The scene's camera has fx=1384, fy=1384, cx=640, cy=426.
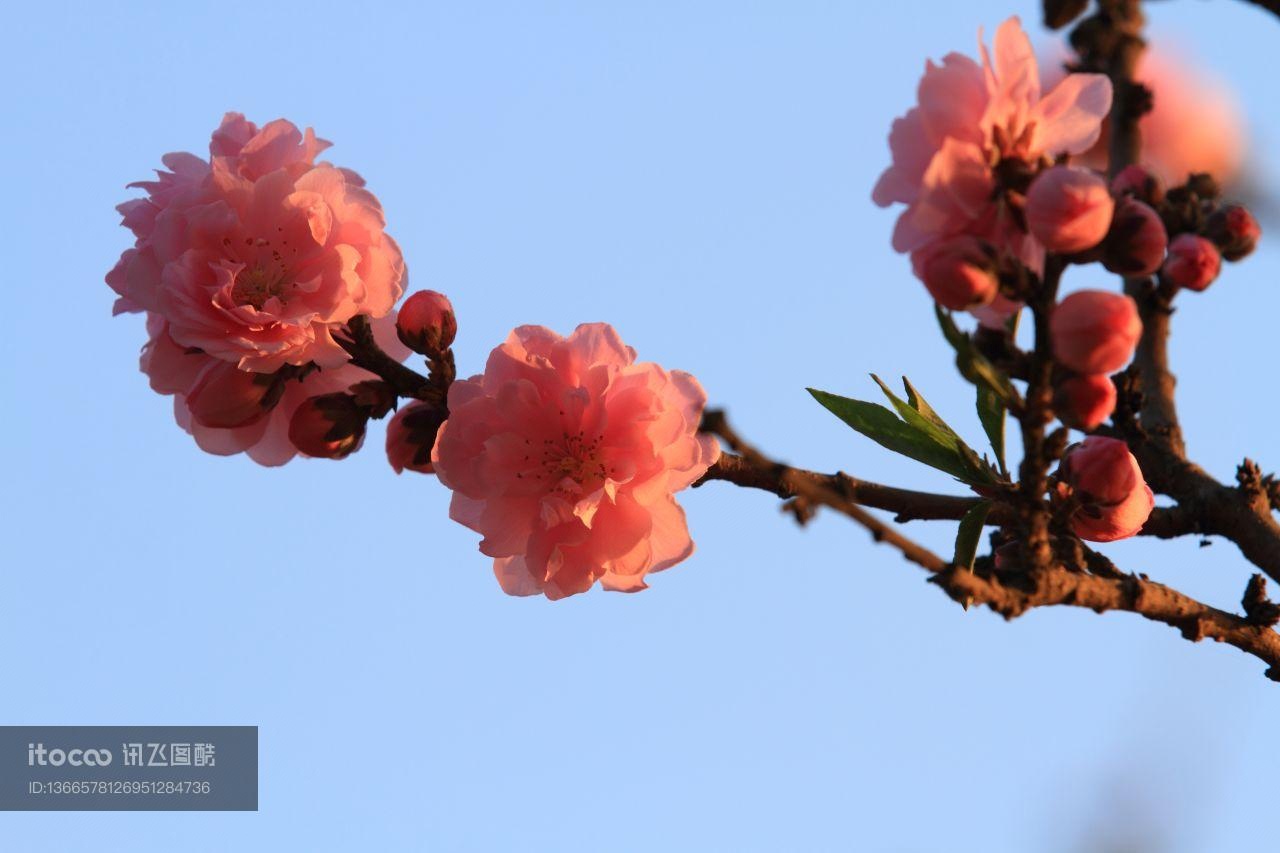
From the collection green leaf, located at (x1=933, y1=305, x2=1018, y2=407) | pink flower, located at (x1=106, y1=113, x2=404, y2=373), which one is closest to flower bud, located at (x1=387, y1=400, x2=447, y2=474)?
pink flower, located at (x1=106, y1=113, x2=404, y2=373)

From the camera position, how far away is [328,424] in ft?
7.60

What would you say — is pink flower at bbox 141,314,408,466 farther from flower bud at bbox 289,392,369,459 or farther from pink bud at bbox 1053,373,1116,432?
pink bud at bbox 1053,373,1116,432

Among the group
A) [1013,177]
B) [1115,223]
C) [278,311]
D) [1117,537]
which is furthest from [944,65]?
[278,311]

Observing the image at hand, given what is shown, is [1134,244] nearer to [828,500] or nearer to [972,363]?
[972,363]

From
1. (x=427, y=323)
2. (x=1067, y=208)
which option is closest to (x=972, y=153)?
(x=1067, y=208)

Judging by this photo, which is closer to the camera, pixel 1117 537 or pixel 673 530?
pixel 1117 537

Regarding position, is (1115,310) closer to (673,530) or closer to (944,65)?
(944,65)

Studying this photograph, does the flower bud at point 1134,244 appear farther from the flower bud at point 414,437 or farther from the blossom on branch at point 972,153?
the flower bud at point 414,437

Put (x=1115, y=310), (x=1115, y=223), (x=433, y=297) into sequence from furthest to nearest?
(x=433, y=297) → (x=1115, y=223) → (x=1115, y=310)

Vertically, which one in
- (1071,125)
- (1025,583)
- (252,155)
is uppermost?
(252,155)

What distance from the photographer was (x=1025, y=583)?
1667 millimetres

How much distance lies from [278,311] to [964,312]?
3.66ft

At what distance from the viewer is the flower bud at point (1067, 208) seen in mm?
1611

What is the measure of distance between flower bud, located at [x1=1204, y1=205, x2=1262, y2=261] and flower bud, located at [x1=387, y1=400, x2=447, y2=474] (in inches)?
48.4
